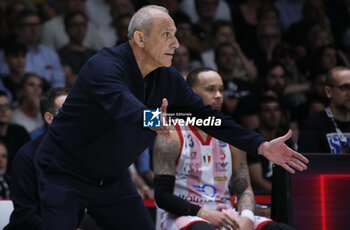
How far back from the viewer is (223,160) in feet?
11.4

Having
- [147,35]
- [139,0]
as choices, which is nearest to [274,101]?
[139,0]

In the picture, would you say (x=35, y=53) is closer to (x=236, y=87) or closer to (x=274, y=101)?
(x=236, y=87)

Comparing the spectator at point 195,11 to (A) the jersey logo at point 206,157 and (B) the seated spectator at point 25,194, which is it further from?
(B) the seated spectator at point 25,194

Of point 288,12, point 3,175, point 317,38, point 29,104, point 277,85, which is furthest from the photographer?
point 288,12

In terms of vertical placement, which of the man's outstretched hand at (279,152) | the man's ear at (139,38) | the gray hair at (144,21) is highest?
the gray hair at (144,21)

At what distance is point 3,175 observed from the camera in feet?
14.7

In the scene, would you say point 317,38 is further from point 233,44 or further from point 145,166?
point 145,166

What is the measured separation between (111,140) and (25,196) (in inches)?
32.6

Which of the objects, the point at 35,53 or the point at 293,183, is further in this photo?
the point at 35,53

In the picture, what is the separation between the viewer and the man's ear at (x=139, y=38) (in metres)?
2.65

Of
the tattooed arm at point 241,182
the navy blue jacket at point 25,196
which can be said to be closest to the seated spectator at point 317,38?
the tattooed arm at point 241,182

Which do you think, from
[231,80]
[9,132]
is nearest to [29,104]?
[9,132]

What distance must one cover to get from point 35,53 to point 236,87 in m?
2.10

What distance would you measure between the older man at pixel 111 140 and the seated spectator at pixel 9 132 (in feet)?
7.05
